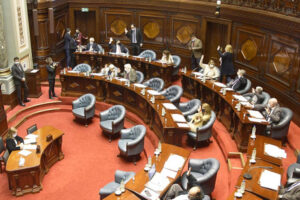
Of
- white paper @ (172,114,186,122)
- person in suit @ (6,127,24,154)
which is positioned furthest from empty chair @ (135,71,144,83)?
person in suit @ (6,127,24,154)

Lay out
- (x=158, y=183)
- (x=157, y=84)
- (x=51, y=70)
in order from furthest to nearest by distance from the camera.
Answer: (x=51, y=70) < (x=157, y=84) < (x=158, y=183)

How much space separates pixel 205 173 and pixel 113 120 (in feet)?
12.6

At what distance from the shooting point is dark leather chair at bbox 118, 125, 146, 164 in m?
8.47

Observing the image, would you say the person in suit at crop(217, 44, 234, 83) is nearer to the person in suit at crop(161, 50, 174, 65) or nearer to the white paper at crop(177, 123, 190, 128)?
the person in suit at crop(161, 50, 174, 65)

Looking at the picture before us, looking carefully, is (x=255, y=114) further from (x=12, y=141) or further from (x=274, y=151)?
(x=12, y=141)

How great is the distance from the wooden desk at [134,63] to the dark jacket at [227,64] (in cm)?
190

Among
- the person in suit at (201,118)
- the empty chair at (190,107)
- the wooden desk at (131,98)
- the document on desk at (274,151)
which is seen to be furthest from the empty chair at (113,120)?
the document on desk at (274,151)

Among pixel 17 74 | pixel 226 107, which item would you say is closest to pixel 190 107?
pixel 226 107

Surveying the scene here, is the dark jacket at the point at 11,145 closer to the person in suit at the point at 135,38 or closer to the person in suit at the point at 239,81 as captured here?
the person in suit at the point at 239,81

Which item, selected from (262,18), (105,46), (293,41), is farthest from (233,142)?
(105,46)

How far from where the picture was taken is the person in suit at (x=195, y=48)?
500 inches

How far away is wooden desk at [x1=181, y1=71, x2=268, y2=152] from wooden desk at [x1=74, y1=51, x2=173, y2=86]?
0.89 m

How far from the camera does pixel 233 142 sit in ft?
28.2

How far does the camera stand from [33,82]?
11750 mm
